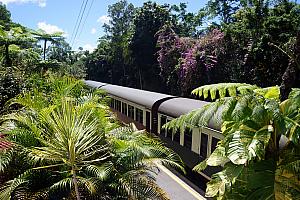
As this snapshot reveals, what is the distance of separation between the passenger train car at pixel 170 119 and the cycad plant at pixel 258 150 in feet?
11.3

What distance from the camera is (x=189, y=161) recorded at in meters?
10.3

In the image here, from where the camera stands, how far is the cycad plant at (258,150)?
165 inches

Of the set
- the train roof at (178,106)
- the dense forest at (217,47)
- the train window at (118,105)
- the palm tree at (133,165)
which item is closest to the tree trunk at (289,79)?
the dense forest at (217,47)

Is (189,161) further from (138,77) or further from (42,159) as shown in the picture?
(138,77)

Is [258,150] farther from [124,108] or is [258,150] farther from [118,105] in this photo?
[118,105]

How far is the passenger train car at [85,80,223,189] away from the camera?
9078 millimetres

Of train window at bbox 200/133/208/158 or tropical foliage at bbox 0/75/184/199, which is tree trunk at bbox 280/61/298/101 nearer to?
train window at bbox 200/133/208/158

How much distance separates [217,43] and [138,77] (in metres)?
19.7

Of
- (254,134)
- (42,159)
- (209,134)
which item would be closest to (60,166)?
(42,159)

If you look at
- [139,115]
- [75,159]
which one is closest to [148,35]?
[139,115]

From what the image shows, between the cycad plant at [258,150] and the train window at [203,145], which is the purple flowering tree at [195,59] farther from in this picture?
the cycad plant at [258,150]

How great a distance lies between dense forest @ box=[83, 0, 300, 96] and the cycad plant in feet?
11.8

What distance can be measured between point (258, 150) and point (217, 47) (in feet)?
71.0

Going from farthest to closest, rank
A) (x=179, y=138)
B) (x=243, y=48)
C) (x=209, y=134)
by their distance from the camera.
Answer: (x=243, y=48) < (x=179, y=138) < (x=209, y=134)
